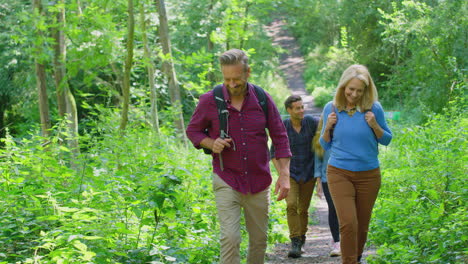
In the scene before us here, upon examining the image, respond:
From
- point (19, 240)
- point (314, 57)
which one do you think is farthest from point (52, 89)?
point (314, 57)

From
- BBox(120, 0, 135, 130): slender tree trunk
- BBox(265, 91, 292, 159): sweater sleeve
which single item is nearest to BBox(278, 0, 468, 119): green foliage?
BBox(120, 0, 135, 130): slender tree trunk

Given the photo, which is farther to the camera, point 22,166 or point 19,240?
point 22,166

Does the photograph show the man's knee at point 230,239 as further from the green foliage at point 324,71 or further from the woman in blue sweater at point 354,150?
the green foliage at point 324,71

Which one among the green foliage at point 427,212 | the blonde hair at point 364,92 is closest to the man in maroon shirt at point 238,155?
the blonde hair at point 364,92

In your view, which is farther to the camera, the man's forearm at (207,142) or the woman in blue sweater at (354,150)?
the woman in blue sweater at (354,150)

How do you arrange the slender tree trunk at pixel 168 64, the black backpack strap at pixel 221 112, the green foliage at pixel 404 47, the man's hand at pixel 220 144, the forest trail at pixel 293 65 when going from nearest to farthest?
the man's hand at pixel 220 144 < the black backpack strap at pixel 221 112 < the slender tree trunk at pixel 168 64 < the green foliage at pixel 404 47 < the forest trail at pixel 293 65

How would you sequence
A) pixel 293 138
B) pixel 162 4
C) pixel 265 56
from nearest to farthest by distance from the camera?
pixel 293 138, pixel 162 4, pixel 265 56

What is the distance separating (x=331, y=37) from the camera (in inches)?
1804

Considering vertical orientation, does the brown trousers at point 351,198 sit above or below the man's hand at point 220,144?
below

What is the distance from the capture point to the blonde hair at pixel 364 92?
610cm

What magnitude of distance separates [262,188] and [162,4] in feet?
31.2

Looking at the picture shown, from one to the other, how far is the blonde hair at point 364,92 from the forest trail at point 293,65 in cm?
2595

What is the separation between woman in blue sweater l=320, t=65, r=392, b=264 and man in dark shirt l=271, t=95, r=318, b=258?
2176 millimetres

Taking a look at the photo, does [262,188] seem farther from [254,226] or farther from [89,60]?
[89,60]
